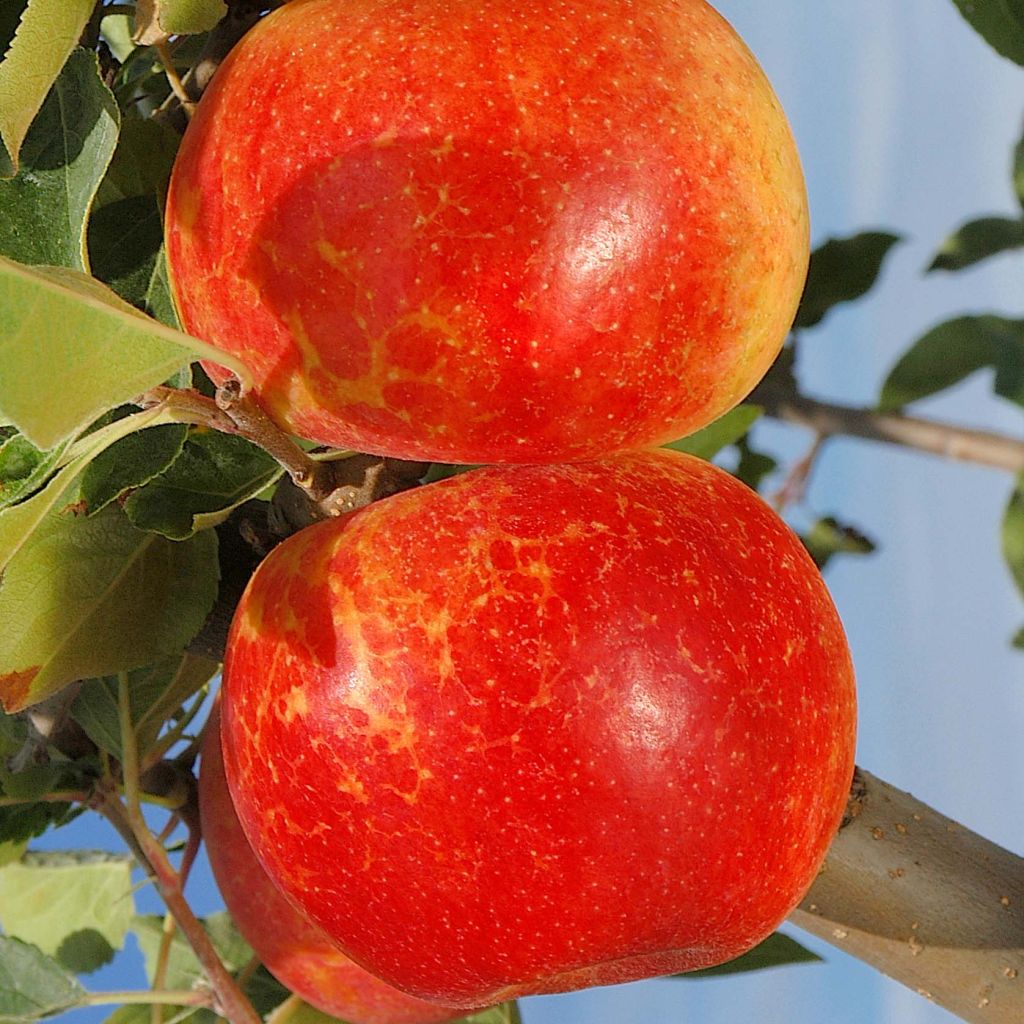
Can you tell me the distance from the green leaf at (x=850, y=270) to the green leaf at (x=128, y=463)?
814 mm

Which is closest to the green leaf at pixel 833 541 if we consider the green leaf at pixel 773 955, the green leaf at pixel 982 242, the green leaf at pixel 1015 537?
the green leaf at pixel 1015 537

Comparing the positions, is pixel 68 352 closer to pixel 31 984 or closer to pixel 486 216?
pixel 486 216

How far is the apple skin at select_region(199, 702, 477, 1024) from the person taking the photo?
67cm

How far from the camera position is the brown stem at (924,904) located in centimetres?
55

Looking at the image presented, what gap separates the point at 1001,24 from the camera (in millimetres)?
570

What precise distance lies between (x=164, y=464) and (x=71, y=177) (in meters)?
0.10

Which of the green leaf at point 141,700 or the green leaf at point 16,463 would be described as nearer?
the green leaf at point 16,463

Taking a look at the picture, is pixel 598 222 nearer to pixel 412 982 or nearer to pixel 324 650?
pixel 324 650

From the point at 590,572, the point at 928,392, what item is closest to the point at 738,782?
the point at 590,572

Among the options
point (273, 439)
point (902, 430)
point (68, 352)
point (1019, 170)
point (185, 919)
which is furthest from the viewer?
point (1019, 170)

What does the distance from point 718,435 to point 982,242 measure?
723 mm

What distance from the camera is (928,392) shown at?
47.8 inches

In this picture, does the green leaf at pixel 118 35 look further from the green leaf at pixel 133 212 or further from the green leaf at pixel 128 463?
the green leaf at pixel 128 463

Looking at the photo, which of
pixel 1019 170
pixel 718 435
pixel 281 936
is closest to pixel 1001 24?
pixel 718 435
